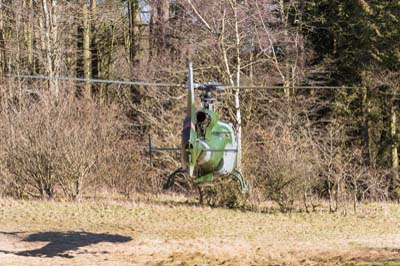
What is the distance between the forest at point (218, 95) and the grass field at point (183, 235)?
4.75 feet

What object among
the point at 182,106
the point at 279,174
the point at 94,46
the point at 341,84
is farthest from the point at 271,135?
the point at 94,46

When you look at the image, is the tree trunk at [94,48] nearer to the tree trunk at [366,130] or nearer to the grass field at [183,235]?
the grass field at [183,235]

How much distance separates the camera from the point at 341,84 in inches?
1209

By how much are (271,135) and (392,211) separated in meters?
5.15

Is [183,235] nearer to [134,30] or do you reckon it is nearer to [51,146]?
[51,146]

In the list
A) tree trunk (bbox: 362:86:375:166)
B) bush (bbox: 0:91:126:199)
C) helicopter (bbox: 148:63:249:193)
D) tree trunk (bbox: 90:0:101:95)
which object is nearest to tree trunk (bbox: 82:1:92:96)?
tree trunk (bbox: 90:0:101:95)

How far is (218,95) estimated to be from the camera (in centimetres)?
2592

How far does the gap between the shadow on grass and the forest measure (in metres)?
5.21

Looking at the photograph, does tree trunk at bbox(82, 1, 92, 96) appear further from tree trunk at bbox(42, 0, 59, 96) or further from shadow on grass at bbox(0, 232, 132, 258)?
shadow on grass at bbox(0, 232, 132, 258)

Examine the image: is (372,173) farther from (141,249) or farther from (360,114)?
(141,249)

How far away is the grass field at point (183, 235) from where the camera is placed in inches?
594

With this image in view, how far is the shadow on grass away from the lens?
15.4m

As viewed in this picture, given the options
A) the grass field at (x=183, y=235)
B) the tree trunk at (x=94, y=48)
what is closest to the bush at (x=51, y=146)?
the grass field at (x=183, y=235)

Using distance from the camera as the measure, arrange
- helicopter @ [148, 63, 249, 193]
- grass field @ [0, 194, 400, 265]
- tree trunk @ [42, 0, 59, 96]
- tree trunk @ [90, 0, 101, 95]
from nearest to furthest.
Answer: helicopter @ [148, 63, 249, 193] → grass field @ [0, 194, 400, 265] → tree trunk @ [42, 0, 59, 96] → tree trunk @ [90, 0, 101, 95]
